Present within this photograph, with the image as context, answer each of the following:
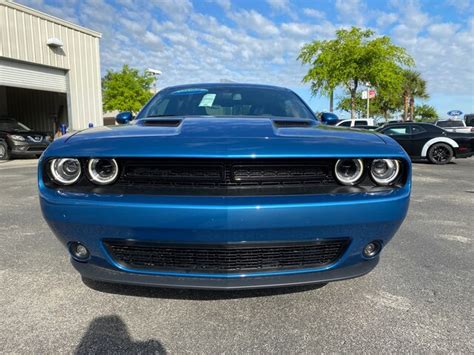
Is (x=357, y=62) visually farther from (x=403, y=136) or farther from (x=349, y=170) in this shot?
(x=349, y=170)

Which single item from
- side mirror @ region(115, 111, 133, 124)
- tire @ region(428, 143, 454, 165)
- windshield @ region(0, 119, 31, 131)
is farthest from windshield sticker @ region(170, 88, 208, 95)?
windshield @ region(0, 119, 31, 131)

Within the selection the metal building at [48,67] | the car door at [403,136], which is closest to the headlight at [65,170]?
the car door at [403,136]

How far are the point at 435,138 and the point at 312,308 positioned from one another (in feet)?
34.6

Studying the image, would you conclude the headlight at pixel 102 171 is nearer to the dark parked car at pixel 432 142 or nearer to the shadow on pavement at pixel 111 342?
the shadow on pavement at pixel 111 342

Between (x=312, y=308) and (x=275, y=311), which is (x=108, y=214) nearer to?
(x=275, y=311)

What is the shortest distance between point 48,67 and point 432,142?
1460cm

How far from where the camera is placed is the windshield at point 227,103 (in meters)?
3.09

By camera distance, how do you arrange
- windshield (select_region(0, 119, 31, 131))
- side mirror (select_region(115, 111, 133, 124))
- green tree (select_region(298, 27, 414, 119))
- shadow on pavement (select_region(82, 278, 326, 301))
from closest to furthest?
shadow on pavement (select_region(82, 278, 326, 301))
side mirror (select_region(115, 111, 133, 124))
windshield (select_region(0, 119, 31, 131))
green tree (select_region(298, 27, 414, 119))

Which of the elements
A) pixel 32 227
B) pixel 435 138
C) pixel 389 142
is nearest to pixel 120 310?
pixel 389 142

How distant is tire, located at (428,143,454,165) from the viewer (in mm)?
10930

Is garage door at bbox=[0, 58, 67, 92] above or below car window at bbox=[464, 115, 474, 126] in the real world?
above

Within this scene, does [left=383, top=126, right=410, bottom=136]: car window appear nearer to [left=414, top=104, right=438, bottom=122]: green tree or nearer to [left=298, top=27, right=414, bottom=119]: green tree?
[left=298, top=27, right=414, bottom=119]: green tree

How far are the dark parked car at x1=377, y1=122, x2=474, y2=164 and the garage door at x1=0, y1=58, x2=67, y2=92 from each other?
43.9ft

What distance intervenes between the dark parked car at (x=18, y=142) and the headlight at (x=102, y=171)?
37.2ft
